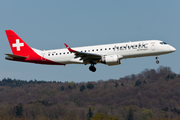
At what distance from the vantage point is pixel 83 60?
48.5 metres

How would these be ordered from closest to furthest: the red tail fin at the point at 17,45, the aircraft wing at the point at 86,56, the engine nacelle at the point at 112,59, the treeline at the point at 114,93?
the aircraft wing at the point at 86,56
the engine nacelle at the point at 112,59
the red tail fin at the point at 17,45
the treeline at the point at 114,93

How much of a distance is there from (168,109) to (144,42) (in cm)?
11538

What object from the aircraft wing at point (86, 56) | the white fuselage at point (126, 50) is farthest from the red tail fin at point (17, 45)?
the aircraft wing at point (86, 56)

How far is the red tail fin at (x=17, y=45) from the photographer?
2042 inches

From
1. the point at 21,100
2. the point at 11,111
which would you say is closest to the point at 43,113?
the point at 11,111

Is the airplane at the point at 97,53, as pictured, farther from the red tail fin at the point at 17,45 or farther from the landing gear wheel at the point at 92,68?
the red tail fin at the point at 17,45

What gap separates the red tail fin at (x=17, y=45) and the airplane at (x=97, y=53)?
492 mm

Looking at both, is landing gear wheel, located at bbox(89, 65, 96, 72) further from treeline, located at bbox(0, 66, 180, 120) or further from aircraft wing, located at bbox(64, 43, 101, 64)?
treeline, located at bbox(0, 66, 180, 120)

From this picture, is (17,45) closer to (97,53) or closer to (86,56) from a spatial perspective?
(86,56)

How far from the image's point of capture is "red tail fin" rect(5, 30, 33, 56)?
51.9 meters

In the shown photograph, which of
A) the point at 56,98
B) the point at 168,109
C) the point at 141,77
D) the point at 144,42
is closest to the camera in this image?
the point at 144,42

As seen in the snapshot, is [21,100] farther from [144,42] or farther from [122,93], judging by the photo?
[144,42]

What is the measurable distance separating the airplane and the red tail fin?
492 millimetres

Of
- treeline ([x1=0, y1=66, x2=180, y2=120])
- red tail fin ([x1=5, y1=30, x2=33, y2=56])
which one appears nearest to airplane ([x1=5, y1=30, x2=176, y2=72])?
red tail fin ([x1=5, y1=30, x2=33, y2=56])
